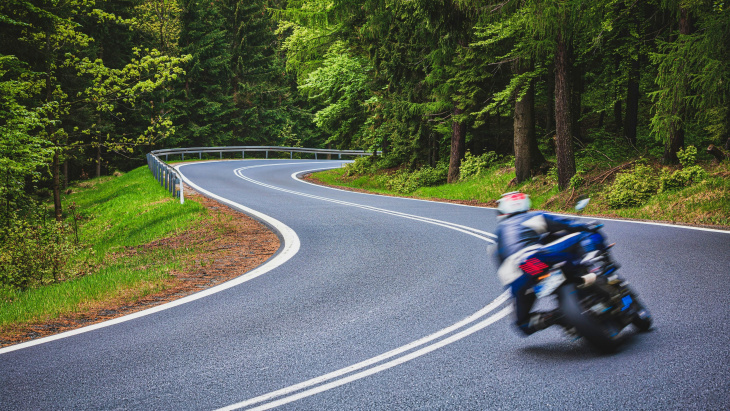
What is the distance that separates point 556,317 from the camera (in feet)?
14.6

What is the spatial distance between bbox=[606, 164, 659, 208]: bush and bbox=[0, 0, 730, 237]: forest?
103cm

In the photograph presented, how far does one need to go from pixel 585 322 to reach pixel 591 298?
29cm

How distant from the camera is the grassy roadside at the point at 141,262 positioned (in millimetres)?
6316

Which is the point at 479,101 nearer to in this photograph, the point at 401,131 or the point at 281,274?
the point at 401,131

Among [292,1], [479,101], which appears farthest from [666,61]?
[292,1]

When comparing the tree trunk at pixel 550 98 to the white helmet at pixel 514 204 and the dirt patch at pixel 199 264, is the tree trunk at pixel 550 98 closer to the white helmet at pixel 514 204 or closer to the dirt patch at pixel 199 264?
the dirt patch at pixel 199 264

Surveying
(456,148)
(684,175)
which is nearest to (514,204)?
(684,175)

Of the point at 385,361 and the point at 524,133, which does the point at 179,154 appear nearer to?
the point at 524,133

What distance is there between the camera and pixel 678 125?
13.6 meters

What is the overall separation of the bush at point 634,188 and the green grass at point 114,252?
1176cm

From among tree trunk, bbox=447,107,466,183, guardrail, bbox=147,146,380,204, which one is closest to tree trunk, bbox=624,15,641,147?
tree trunk, bbox=447,107,466,183

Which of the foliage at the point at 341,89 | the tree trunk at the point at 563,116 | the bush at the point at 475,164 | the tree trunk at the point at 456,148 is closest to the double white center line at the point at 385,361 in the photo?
the tree trunk at the point at 563,116

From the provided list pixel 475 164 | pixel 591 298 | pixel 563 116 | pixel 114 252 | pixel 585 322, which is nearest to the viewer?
pixel 585 322

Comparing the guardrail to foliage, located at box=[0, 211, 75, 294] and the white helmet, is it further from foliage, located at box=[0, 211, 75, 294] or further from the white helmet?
the white helmet
